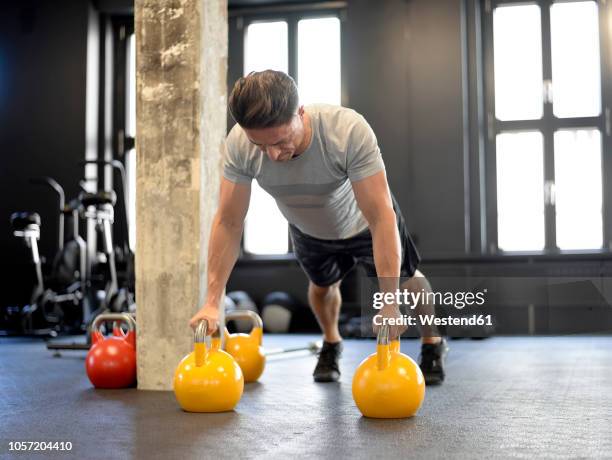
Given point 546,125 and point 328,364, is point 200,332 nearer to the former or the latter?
point 328,364

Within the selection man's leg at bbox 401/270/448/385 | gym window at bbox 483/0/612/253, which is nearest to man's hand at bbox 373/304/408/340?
man's leg at bbox 401/270/448/385

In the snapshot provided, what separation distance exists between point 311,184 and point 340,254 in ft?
1.77

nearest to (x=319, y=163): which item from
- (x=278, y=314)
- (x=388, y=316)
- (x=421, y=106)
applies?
(x=388, y=316)

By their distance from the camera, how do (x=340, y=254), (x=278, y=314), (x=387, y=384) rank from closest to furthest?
(x=387, y=384)
(x=340, y=254)
(x=278, y=314)

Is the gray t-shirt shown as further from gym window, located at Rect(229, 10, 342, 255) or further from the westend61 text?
gym window, located at Rect(229, 10, 342, 255)

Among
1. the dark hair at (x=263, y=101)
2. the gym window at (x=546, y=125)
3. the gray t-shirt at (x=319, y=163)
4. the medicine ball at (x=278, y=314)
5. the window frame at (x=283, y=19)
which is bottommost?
the medicine ball at (x=278, y=314)

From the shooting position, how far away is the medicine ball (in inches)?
257

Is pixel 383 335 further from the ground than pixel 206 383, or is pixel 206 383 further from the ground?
pixel 383 335

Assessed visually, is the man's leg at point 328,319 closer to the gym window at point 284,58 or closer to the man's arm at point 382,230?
the man's arm at point 382,230

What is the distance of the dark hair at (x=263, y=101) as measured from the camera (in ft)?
6.22

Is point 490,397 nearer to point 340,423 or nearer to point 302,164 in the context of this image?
point 340,423

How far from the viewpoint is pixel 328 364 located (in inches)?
118


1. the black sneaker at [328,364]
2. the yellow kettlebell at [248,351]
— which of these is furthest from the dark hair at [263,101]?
the black sneaker at [328,364]

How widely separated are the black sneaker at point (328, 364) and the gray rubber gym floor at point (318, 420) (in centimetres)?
5
